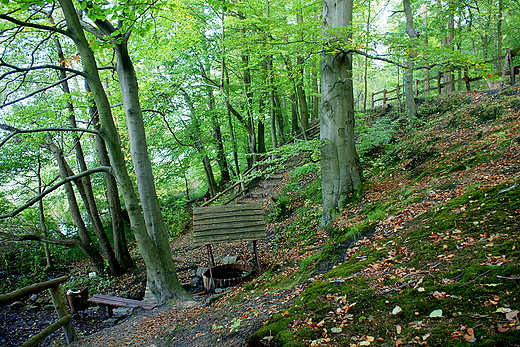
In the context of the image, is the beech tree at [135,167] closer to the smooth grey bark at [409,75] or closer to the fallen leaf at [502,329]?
the fallen leaf at [502,329]

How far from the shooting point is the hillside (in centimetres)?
217

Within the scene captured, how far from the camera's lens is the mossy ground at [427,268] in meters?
2.08

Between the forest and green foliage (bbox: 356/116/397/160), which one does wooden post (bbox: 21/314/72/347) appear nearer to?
the forest

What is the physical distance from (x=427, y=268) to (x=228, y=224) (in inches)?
196

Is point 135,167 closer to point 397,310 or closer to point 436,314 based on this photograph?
point 397,310

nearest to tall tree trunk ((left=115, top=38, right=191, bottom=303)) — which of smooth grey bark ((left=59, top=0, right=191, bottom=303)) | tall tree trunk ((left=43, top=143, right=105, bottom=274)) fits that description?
smooth grey bark ((left=59, top=0, right=191, bottom=303))

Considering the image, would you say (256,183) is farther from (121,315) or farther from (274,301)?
(274,301)

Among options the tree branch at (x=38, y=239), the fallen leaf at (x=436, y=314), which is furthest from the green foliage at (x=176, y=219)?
the fallen leaf at (x=436, y=314)

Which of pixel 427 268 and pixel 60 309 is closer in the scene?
pixel 427 268

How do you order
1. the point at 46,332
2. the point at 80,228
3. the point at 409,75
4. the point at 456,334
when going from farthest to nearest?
the point at 409,75, the point at 80,228, the point at 46,332, the point at 456,334

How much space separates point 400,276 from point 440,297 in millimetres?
647

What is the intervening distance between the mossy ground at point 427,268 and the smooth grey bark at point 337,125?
0.74m

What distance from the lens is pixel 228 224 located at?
7.27 meters

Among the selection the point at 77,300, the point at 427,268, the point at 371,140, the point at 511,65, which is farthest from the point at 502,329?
the point at 511,65
